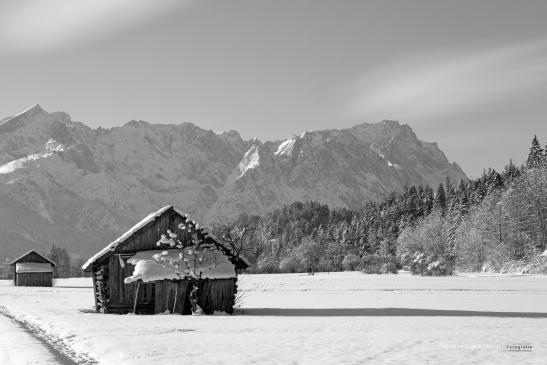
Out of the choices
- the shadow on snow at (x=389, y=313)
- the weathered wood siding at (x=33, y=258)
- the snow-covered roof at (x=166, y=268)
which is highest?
the snow-covered roof at (x=166, y=268)

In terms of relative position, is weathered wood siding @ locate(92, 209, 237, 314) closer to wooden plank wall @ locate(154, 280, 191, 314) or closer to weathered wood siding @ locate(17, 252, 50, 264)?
wooden plank wall @ locate(154, 280, 191, 314)

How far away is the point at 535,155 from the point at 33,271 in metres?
90.7

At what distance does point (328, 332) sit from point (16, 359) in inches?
436

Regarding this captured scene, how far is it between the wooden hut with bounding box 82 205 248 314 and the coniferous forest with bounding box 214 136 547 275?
2.43m

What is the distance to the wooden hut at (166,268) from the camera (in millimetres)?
33938

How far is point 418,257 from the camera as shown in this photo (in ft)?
342

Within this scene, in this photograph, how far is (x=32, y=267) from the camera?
9756cm

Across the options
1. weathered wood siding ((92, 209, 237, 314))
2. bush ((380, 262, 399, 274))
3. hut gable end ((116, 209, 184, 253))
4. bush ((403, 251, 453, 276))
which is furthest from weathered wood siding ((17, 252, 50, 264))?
hut gable end ((116, 209, 184, 253))

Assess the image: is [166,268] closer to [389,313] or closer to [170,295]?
[170,295]

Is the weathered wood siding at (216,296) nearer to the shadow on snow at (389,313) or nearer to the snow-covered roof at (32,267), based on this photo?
the shadow on snow at (389,313)

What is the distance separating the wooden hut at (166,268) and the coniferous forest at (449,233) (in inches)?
95.7

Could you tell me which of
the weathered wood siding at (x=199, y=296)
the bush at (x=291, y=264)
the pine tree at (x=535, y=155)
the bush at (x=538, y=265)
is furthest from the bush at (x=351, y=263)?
the weathered wood siding at (x=199, y=296)

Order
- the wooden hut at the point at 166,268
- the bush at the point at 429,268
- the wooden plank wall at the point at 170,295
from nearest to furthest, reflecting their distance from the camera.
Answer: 1. the wooden hut at the point at 166,268
2. the wooden plank wall at the point at 170,295
3. the bush at the point at 429,268

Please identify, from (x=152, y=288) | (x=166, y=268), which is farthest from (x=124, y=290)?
(x=166, y=268)
